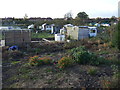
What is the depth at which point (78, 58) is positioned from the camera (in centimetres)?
635

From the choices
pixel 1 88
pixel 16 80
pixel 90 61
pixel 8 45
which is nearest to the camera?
pixel 1 88

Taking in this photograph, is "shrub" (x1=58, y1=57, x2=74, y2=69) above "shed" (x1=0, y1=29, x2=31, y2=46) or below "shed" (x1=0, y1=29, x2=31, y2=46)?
below

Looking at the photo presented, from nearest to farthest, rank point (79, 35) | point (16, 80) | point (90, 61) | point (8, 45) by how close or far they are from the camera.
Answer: point (16, 80), point (90, 61), point (8, 45), point (79, 35)

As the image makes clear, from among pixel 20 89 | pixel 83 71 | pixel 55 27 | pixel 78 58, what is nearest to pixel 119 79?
pixel 83 71

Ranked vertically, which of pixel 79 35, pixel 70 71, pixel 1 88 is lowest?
pixel 1 88

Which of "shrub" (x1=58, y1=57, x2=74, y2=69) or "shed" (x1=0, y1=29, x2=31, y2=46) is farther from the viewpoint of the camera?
"shed" (x1=0, y1=29, x2=31, y2=46)

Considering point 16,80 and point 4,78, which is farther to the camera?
point 4,78

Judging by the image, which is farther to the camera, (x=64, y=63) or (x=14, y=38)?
(x=14, y=38)

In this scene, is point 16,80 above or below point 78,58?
below

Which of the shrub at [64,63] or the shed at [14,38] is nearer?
the shrub at [64,63]

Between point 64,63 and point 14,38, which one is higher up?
point 14,38

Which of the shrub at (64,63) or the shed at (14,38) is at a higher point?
the shed at (14,38)

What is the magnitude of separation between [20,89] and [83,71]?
2.30m

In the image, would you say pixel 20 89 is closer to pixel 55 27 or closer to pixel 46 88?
pixel 46 88
